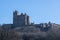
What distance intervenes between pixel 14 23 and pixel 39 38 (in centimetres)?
5340

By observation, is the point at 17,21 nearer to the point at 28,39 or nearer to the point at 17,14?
the point at 17,14

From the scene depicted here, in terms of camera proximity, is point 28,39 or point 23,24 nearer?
point 28,39

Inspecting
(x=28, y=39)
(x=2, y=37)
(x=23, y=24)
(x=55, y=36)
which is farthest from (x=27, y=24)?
(x=2, y=37)

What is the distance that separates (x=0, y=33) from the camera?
36219mm

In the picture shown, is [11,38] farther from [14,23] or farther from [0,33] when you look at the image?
[14,23]

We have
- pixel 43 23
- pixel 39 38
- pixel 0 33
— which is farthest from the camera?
pixel 43 23

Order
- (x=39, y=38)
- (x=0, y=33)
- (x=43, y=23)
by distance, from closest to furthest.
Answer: (x=0, y=33) < (x=39, y=38) < (x=43, y=23)

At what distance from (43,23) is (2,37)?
59.8 metres

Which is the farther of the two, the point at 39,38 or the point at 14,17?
the point at 14,17

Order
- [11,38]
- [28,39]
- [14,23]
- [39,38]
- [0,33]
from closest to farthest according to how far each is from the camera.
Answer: [0,33] < [11,38] < [39,38] < [28,39] < [14,23]

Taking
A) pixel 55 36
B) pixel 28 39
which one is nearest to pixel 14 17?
pixel 28 39

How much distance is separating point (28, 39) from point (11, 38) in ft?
41.9

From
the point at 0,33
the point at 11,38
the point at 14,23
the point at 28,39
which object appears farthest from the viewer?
the point at 14,23

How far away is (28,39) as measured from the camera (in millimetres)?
53438
